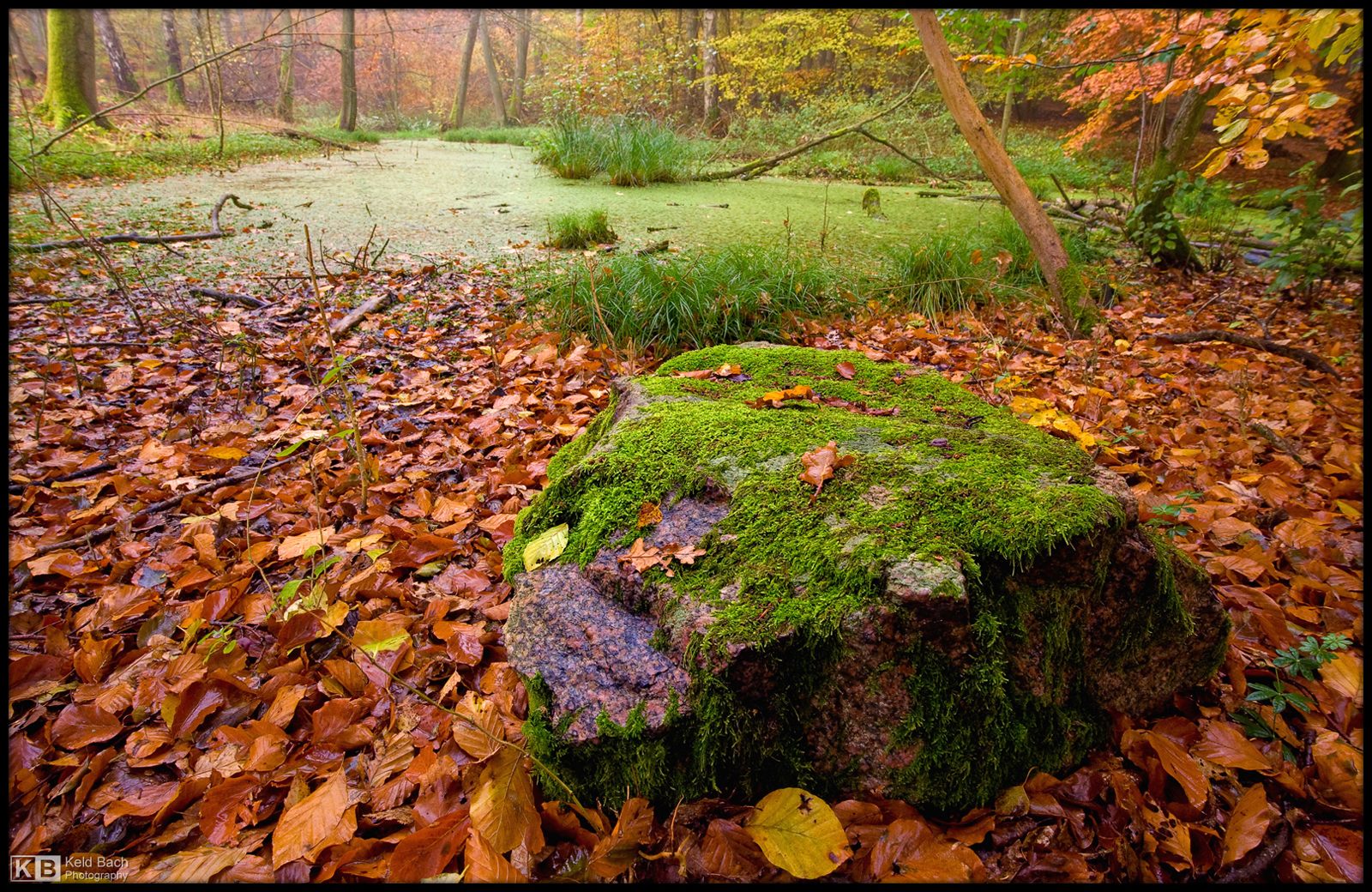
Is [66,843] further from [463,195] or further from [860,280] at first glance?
[463,195]

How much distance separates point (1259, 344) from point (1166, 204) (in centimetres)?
218

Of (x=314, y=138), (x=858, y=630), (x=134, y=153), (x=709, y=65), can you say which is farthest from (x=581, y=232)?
(x=709, y=65)

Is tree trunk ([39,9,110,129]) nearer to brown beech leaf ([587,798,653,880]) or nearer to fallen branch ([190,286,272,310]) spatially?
fallen branch ([190,286,272,310])

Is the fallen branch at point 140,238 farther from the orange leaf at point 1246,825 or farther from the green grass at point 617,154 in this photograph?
the orange leaf at point 1246,825

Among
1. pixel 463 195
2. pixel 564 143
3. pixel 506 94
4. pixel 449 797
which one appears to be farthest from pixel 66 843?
pixel 506 94

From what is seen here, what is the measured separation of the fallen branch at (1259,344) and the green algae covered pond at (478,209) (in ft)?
6.83

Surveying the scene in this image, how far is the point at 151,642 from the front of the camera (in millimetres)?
1596

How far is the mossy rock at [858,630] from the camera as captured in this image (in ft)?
3.46

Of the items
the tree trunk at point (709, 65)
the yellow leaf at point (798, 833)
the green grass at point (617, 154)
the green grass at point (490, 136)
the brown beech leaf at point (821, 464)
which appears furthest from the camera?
the green grass at point (490, 136)

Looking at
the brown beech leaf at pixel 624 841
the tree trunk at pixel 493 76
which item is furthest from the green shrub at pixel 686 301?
the tree trunk at pixel 493 76

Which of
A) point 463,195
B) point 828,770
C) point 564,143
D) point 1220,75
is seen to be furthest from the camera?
point 564,143

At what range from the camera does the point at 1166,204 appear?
15.2ft

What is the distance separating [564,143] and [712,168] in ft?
6.25

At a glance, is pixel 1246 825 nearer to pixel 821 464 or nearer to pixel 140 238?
pixel 821 464
